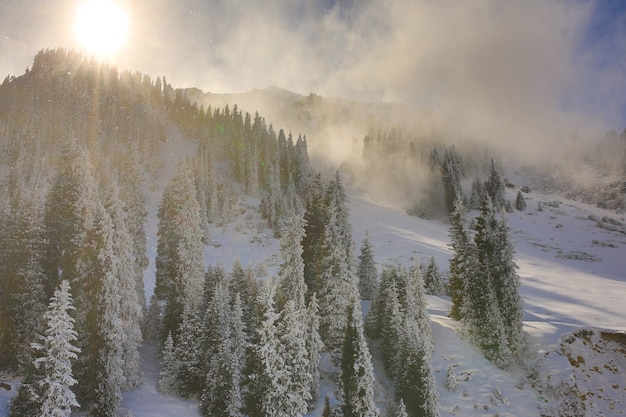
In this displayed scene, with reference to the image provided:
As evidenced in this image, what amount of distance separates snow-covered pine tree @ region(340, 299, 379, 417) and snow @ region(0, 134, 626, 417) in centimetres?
494

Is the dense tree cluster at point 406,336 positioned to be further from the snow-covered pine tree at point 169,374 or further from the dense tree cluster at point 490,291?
the snow-covered pine tree at point 169,374

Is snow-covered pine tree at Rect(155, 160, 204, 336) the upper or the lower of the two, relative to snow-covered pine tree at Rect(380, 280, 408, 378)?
upper

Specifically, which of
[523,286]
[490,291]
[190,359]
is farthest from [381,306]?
[523,286]

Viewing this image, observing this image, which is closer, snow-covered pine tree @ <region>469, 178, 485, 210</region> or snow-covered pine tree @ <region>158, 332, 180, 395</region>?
snow-covered pine tree @ <region>158, 332, 180, 395</region>

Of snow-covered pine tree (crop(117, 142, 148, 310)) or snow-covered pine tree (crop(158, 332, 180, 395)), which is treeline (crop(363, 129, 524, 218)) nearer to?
snow-covered pine tree (crop(117, 142, 148, 310))

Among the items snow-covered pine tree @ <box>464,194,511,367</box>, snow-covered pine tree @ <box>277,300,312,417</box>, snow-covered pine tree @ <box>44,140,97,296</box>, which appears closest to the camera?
snow-covered pine tree @ <box>277,300,312,417</box>

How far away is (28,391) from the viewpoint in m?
17.9

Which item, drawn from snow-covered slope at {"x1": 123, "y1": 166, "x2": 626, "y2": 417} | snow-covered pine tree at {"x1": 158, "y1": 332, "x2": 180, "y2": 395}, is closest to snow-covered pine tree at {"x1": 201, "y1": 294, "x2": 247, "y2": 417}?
snow-covered slope at {"x1": 123, "y1": 166, "x2": 626, "y2": 417}

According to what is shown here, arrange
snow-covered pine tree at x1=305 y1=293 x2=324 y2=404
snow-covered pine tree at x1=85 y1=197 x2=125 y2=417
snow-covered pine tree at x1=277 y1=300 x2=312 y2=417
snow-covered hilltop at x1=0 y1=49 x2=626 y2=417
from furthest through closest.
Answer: snow-covered pine tree at x1=305 y1=293 x2=324 y2=404 → snow-covered pine tree at x1=277 y1=300 x2=312 y2=417 → snow-covered hilltop at x1=0 y1=49 x2=626 y2=417 → snow-covered pine tree at x1=85 y1=197 x2=125 y2=417

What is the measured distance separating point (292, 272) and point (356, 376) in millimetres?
9502

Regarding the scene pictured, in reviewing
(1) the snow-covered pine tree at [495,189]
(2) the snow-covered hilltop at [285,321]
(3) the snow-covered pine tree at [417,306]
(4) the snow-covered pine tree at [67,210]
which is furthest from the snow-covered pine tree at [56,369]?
(1) the snow-covered pine tree at [495,189]

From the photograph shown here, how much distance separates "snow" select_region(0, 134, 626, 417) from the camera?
93.4 feet

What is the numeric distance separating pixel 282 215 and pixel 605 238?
232ft

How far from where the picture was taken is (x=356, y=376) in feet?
82.6
